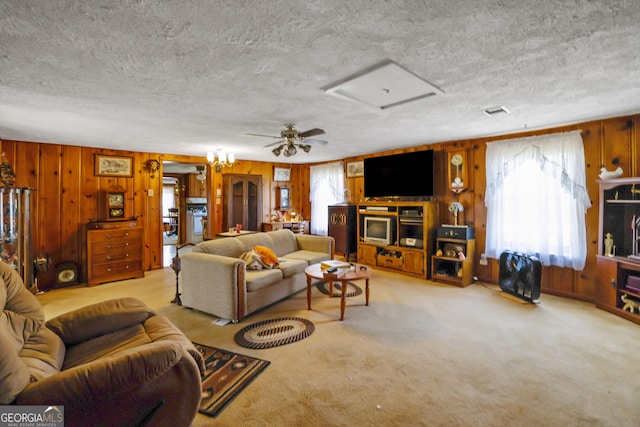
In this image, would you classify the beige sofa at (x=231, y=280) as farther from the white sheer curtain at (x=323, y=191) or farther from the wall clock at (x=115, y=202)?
the white sheer curtain at (x=323, y=191)

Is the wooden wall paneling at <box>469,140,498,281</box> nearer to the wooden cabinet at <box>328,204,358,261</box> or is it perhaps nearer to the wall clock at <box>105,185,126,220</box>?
the wooden cabinet at <box>328,204,358,261</box>

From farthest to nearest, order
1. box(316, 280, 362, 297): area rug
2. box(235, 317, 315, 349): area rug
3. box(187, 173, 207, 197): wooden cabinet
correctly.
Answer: box(187, 173, 207, 197): wooden cabinet, box(316, 280, 362, 297): area rug, box(235, 317, 315, 349): area rug

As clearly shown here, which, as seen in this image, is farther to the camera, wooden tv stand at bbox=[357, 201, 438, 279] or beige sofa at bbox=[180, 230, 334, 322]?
wooden tv stand at bbox=[357, 201, 438, 279]

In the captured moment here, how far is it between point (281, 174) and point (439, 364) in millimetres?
5661

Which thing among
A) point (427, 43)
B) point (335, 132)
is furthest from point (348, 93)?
point (335, 132)

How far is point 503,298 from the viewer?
150 inches

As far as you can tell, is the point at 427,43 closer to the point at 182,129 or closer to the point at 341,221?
the point at 182,129

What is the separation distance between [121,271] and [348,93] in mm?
4518

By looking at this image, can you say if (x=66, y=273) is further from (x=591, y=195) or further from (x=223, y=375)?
(x=591, y=195)

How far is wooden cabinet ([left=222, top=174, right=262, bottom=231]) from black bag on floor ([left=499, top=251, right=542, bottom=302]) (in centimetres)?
489

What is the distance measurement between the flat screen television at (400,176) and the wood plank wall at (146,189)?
9.1 inches

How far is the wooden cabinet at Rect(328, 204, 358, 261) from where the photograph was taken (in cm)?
601

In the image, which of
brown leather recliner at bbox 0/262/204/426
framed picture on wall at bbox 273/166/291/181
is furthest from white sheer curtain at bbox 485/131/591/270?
framed picture on wall at bbox 273/166/291/181

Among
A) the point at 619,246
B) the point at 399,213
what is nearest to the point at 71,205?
the point at 399,213
